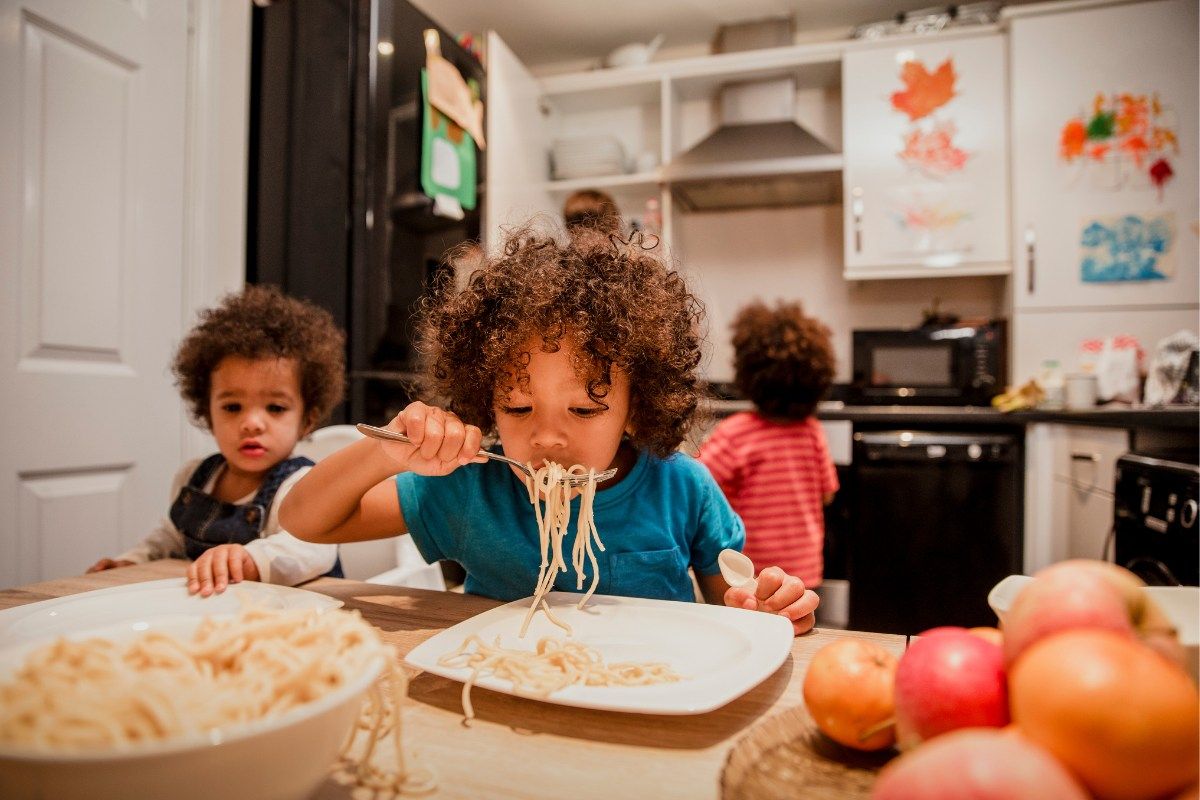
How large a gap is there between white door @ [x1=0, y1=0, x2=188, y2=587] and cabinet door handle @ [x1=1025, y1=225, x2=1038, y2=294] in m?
3.15

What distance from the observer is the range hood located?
3.15m

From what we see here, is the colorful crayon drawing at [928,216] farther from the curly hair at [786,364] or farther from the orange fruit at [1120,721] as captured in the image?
the orange fruit at [1120,721]

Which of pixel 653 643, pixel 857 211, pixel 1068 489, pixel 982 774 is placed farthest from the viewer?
pixel 857 211

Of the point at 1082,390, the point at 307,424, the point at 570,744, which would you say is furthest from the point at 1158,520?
the point at 307,424

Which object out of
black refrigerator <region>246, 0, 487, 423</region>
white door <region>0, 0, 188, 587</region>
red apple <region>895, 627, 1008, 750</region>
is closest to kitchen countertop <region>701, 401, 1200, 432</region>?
black refrigerator <region>246, 0, 487, 423</region>

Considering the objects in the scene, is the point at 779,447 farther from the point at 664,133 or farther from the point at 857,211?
the point at 664,133

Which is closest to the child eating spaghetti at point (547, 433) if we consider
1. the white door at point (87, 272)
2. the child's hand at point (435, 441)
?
the child's hand at point (435, 441)

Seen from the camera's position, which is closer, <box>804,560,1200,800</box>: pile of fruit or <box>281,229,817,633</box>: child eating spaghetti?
<box>804,560,1200,800</box>: pile of fruit

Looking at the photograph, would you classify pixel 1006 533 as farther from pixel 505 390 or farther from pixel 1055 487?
pixel 505 390

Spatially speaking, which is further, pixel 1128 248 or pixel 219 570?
pixel 1128 248

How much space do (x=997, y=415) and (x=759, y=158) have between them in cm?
145

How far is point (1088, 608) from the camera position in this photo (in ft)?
1.25

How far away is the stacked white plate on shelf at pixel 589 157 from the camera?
3.62 m

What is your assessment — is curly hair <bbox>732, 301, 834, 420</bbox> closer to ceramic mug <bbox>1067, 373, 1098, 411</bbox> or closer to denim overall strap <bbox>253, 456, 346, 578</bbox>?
ceramic mug <bbox>1067, 373, 1098, 411</bbox>
